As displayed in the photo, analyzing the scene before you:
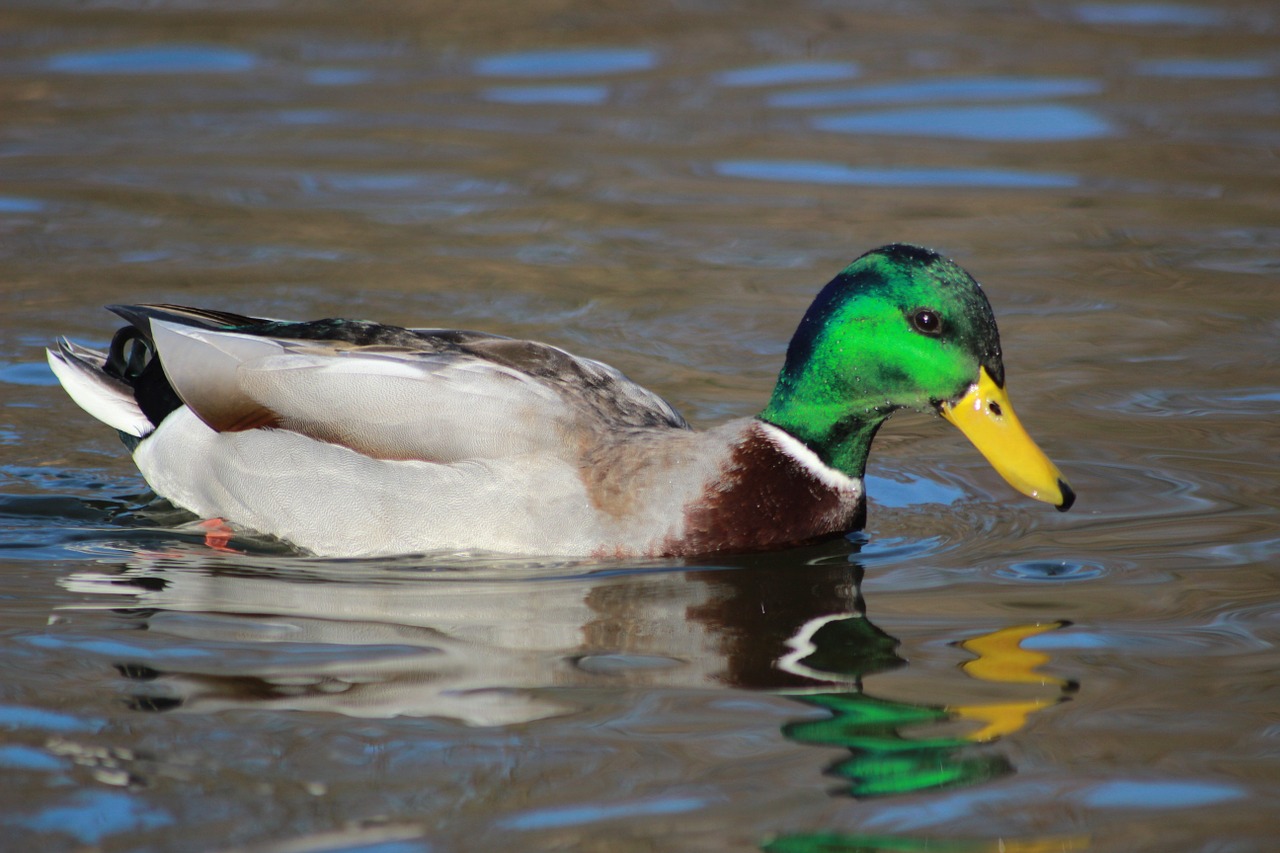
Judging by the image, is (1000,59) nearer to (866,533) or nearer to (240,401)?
(866,533)

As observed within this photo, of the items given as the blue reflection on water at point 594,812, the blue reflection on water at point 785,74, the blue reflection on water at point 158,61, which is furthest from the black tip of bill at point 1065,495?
the blue reflection on water at point 158,61

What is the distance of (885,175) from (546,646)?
6113mm

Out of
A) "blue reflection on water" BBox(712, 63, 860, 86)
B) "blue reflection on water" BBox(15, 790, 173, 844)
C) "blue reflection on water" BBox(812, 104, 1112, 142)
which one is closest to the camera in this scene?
"blue reflection on water" BBox(15, 790, 173, 844)

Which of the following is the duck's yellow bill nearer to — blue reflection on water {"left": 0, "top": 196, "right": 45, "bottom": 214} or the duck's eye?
the duck's eye

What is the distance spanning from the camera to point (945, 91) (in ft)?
39.5

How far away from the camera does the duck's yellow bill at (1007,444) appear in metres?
5.50

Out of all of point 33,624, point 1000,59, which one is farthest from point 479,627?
point 1000,59

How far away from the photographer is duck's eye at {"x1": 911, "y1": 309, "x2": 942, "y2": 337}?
5512 mm

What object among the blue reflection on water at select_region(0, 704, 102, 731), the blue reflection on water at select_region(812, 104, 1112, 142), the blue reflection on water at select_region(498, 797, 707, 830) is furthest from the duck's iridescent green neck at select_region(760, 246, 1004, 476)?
the blue reflection on water at select_region(812, 104, 1112, 142)

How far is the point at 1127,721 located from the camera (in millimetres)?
4547

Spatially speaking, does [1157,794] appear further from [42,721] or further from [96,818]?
[42,721]

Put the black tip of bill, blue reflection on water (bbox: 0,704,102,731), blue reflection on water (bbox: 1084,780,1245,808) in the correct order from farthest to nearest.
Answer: the black tip of bill
blue reflection on water (bbox: 0,704,102,731)
blue reflection on water (bbox: 1084,780,1245,808)

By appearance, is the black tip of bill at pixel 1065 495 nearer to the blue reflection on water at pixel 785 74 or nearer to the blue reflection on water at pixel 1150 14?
the blue reflection on water at pixel 785 74

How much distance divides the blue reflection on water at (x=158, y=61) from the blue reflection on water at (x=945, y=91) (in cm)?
386
